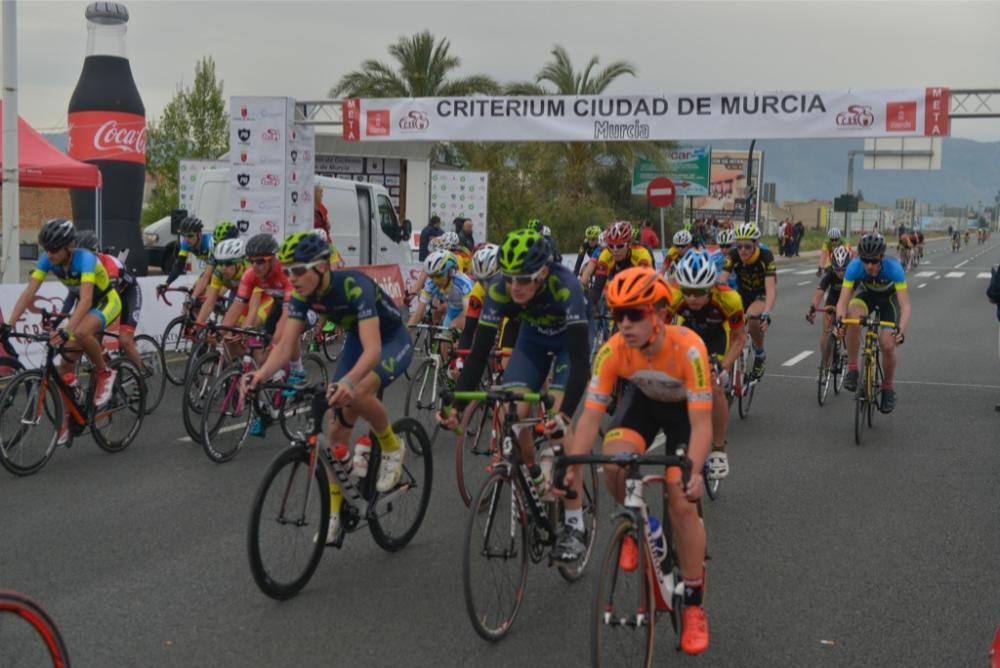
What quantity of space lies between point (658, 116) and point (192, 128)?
33827mm

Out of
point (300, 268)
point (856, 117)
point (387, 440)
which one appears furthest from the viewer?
point (856, 117)

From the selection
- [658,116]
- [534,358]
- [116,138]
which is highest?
[658,116]

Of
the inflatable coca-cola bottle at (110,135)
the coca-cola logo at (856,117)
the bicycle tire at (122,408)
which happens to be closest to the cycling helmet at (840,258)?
the coca-cola logo at (856,117)

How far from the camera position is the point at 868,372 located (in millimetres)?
10875

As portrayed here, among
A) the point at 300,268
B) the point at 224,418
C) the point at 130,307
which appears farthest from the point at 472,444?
the point at 130,307

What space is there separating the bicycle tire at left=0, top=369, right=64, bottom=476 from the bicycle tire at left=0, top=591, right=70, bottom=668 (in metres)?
5.10

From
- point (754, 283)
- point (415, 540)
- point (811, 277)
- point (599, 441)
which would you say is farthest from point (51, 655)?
point (811, 277)

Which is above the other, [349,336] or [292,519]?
[349,336]

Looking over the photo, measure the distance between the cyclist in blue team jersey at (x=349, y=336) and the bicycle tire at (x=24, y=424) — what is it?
3.00 meters

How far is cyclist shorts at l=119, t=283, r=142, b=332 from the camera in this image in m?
11.2

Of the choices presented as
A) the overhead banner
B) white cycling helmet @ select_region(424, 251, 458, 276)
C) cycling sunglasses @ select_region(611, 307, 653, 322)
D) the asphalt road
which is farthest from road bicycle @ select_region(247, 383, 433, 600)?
the overhead banner

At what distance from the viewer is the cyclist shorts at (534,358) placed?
22.8 feet

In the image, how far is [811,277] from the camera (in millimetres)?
42250

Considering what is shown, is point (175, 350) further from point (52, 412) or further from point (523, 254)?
point (523, 254)
